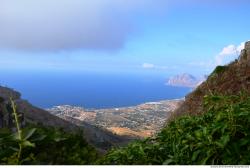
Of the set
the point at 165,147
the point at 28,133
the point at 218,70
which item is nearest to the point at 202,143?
the point at 165,147

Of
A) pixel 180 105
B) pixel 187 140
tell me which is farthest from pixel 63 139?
pixel 180 105

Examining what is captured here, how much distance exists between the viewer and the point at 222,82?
20891 millimetres

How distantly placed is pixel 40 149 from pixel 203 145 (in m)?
2.28

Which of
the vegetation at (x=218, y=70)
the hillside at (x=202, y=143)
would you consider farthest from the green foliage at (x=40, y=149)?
the vegetation at (x=218, y=70)

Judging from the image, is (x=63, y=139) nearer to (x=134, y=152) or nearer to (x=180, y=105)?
(x=134, y=152)

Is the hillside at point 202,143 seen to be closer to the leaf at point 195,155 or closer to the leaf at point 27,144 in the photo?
the leaf at point 195,155

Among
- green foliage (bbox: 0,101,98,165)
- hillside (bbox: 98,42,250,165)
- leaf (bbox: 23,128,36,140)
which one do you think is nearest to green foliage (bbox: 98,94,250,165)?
hillside (bbox: 98,42,250,165)

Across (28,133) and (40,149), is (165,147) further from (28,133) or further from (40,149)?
(28,133)

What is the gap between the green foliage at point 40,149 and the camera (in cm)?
645

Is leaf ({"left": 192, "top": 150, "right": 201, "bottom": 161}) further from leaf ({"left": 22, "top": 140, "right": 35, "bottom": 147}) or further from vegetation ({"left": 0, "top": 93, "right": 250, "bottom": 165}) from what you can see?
leaf ({"left": 22, "top": 140, "right": 35, "bottom": 147})

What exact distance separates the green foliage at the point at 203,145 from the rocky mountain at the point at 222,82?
38.4 ft

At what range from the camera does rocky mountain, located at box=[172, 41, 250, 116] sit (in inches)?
781

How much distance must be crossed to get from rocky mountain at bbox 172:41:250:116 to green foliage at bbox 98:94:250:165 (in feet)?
38.4

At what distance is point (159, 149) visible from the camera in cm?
724
